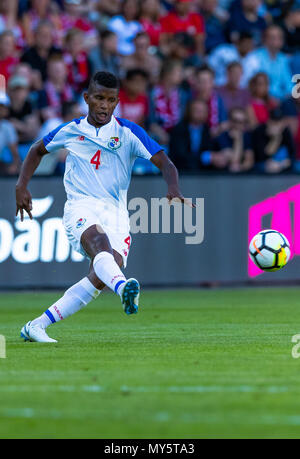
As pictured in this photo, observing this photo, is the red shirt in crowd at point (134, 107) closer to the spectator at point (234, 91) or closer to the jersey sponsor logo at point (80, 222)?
the spectator at point (234, 91)

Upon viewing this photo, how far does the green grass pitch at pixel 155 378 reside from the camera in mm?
5403

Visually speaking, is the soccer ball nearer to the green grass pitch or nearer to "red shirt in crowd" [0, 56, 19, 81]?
the green grass pitch

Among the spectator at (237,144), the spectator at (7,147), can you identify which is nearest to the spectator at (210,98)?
the spectator at (237,144)

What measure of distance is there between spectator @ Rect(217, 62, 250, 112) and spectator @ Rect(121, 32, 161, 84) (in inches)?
47.2

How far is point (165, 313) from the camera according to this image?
41.1ft

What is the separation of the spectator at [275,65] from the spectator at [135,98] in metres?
3.04

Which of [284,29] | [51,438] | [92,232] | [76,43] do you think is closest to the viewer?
[51,438]

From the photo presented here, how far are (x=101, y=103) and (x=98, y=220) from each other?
1.04 meters

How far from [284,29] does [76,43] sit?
4898 millimetres

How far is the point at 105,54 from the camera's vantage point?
59.7 ft

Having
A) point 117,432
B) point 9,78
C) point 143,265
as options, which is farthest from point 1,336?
point 9,78

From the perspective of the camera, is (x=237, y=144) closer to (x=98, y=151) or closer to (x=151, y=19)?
(x=151, y=19)

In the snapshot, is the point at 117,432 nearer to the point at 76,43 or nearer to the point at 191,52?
the point at 76,43

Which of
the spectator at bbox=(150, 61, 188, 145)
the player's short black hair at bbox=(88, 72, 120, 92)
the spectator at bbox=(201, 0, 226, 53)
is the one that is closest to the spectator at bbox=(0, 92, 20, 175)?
the spectator at bbox=(150, 61, 188, 145)
